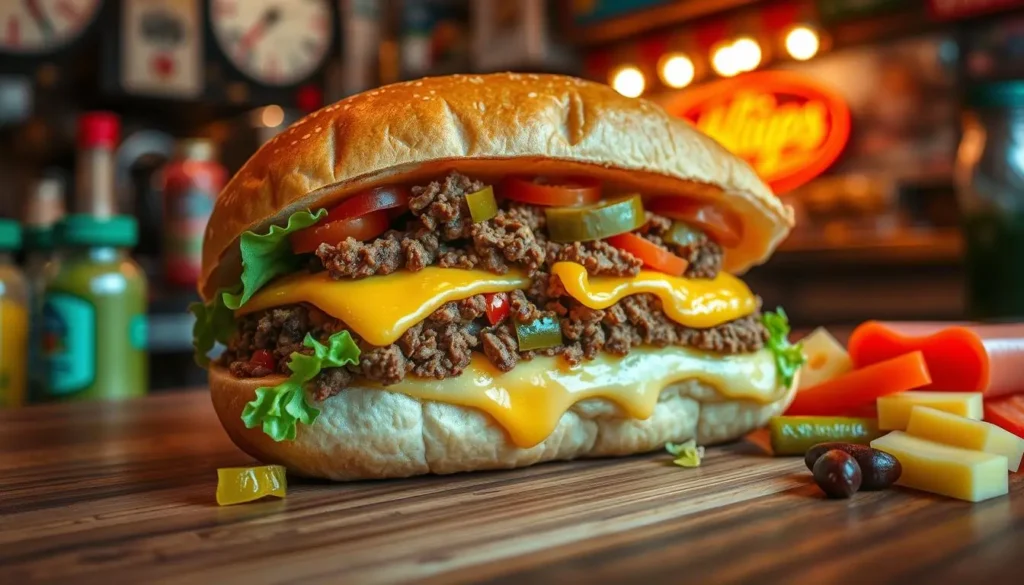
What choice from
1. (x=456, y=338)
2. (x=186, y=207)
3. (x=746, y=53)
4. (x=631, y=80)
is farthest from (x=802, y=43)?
(x=456, y=338)

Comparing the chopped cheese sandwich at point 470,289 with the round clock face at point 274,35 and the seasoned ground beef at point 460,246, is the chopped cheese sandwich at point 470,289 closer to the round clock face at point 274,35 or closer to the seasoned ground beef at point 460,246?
the seasoned ground beef at point 460,246

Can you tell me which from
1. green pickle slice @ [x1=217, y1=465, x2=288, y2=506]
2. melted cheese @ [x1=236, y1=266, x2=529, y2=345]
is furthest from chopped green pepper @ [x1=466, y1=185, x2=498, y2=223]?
green pickle slice @ [x1=217, y1=465, x2=288, y2=506]

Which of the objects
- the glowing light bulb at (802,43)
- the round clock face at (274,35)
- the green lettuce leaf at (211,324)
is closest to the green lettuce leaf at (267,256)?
the green lettuce leaf at (211,324)

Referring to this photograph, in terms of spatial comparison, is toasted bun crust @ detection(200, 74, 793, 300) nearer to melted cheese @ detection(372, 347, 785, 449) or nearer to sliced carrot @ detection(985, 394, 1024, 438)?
melted cheese @ detection(372, 347, 785, 449)

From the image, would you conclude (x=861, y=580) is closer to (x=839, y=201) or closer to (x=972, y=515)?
(x=972, y=515)

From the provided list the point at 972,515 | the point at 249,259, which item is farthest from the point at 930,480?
the point at 249,259
